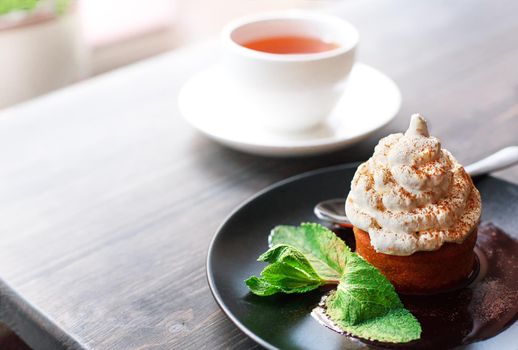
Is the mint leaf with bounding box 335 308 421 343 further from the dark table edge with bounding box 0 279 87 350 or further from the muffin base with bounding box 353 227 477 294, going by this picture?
the dark table edge with bounding box 0 279 87 350

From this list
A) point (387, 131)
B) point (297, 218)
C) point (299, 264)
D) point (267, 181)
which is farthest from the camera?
point (387, 131)

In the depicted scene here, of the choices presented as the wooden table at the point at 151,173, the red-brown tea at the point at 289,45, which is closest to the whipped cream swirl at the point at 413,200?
the wooden table at the point at 151,173

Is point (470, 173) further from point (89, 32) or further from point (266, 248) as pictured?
point (89, 32)

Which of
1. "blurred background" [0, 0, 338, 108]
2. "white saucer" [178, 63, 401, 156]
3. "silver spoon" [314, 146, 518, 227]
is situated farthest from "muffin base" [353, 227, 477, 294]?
"blurred background" [0, 0, 338, 108]

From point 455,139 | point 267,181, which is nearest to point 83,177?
point 267,181

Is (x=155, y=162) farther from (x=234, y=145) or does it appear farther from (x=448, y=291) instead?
(x=448, y=291)

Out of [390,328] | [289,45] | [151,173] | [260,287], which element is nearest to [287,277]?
[260,287]

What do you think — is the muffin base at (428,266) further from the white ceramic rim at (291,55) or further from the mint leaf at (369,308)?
the white ceramic rim at (291,55)
